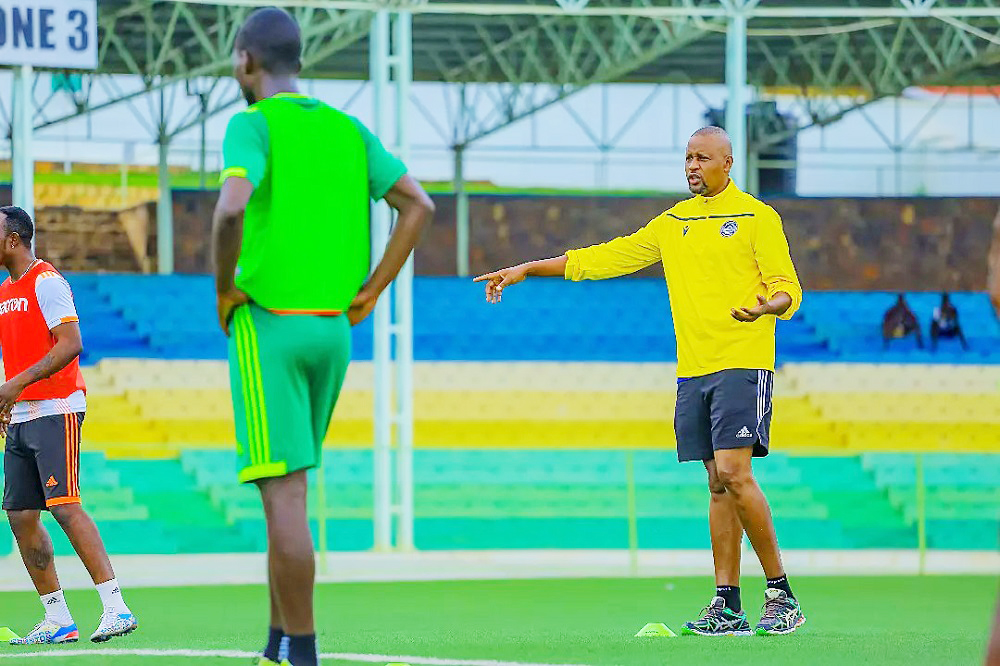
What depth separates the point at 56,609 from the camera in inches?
270

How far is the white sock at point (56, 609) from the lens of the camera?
6.84m

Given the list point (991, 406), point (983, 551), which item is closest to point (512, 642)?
point (983, 551)

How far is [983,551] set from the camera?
14805 mm

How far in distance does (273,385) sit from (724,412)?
8.00 ft

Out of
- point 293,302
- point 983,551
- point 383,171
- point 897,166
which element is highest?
point 897,166

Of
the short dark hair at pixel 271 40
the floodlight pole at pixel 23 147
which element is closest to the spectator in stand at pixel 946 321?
the floodlight pole at pixel 23 147

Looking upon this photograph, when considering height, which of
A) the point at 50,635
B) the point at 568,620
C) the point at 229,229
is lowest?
the point at 568,620

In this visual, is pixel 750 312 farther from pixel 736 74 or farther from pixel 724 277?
pixel 736 74

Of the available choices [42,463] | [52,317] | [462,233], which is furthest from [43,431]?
[462,233]

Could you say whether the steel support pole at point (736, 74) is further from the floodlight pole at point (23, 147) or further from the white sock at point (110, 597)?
the white sock at point (110, 597)

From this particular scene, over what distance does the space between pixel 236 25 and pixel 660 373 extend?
9.04m

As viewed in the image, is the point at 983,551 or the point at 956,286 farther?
the point at 956,286

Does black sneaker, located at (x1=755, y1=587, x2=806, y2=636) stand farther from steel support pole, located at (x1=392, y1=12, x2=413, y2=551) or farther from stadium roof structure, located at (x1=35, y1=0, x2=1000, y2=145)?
stadium roof structure, located at (x1=35, y1=0, x2=1000, y2=145)

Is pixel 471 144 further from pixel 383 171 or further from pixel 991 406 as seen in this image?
pixel 383 171
